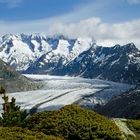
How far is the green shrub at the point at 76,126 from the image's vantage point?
25.8 m

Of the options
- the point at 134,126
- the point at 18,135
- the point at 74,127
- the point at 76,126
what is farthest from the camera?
the point at 134,126

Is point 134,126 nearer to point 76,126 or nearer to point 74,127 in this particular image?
point 76,126

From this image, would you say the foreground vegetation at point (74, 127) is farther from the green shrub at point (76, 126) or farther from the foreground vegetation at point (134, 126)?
the foreground vegetation at point (134, 126)

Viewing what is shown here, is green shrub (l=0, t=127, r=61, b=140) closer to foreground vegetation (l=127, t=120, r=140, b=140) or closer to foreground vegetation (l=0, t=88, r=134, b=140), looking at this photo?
foreground vegetation (l=0, t=88, r=134, b=140)

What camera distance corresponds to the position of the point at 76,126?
26.1 meters

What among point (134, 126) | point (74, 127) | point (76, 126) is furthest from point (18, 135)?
point (134, 126)

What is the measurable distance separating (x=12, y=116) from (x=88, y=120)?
22.1 meters

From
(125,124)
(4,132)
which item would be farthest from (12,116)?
(4,132)

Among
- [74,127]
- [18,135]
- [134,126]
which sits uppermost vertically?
[18,135]

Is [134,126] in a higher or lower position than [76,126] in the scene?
lower

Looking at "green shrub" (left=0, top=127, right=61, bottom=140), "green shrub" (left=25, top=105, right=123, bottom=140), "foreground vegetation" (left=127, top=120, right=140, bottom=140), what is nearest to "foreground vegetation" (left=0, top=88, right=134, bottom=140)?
"green shrub" (left=25, top=105, right=123, bottom=140)

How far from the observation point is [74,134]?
84.6 feet

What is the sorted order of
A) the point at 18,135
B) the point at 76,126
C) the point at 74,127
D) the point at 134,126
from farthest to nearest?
1. the point at 134,126
2. the point at 76,126
3. the point at 74,127
4. the point at 18,135

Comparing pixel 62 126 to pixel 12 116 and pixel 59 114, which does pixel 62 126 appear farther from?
pixel 12 116
